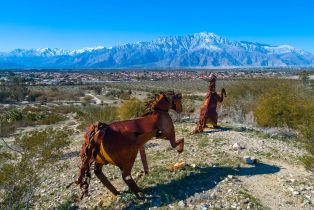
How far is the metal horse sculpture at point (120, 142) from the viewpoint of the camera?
9.45m

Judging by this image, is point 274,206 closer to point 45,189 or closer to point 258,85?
point 45,189

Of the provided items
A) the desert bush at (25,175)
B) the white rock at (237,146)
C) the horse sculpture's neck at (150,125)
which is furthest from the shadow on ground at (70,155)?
the horse sculpture's neck at (150,125)

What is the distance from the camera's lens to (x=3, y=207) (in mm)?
11672

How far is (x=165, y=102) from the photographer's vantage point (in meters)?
10.9

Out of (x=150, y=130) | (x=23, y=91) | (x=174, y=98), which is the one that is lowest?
(x=23, y=91)

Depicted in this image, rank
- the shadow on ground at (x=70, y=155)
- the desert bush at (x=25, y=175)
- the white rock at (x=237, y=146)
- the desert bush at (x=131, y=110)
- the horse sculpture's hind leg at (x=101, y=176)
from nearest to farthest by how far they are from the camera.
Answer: the horse sculpture's hind leg at (x=101, y=176) → the desert bush at (x=25, y=175) → the white rock at (x=237, y=146) → the shadow on ground at (x=70, y=155) → the desert bush at (x=131, y=110)

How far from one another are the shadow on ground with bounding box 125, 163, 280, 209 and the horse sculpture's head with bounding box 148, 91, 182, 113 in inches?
81.2

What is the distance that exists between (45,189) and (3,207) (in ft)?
4.67

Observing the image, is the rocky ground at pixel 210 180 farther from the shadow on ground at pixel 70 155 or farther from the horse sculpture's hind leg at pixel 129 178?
the shadow on ground at pixel 70 155

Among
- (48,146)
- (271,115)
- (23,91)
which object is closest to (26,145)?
(48,146)

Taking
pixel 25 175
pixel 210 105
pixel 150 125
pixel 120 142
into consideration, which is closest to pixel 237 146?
pixel 210 105

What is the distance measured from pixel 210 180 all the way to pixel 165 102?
2.53 metres

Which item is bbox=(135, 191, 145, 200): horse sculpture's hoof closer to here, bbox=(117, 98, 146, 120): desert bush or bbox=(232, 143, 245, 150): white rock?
bbox=(232, 143, 245, 150): white rock

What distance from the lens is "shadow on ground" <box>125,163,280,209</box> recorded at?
10078mm
